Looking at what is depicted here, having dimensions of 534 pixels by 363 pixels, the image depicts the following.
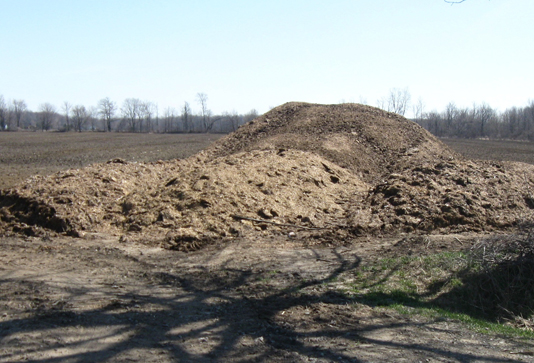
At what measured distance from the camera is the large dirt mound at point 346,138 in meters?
16.1

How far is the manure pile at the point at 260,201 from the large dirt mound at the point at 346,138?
2.86m

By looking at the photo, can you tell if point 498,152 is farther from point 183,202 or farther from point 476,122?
point 476,122

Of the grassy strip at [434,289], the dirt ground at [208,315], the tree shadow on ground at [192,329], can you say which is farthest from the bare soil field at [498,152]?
the tree shadow on ground at [192,329]

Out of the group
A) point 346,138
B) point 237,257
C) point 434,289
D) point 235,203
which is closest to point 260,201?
point 235,203

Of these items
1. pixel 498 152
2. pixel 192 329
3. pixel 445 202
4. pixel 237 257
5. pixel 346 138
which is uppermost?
pixel 346 138

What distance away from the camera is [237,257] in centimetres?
720

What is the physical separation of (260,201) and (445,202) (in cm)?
389

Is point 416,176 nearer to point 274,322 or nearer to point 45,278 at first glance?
point 274,322

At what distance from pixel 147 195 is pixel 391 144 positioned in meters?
11.2

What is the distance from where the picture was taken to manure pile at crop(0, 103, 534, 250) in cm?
871

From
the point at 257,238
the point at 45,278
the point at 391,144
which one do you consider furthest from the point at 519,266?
the point at 391,144

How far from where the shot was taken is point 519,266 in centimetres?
595

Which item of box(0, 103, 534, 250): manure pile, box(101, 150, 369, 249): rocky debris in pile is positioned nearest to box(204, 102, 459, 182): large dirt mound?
box(0, 103, 534, 250): manure pile

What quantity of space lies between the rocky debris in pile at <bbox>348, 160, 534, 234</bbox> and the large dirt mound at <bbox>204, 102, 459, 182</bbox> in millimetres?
3819
